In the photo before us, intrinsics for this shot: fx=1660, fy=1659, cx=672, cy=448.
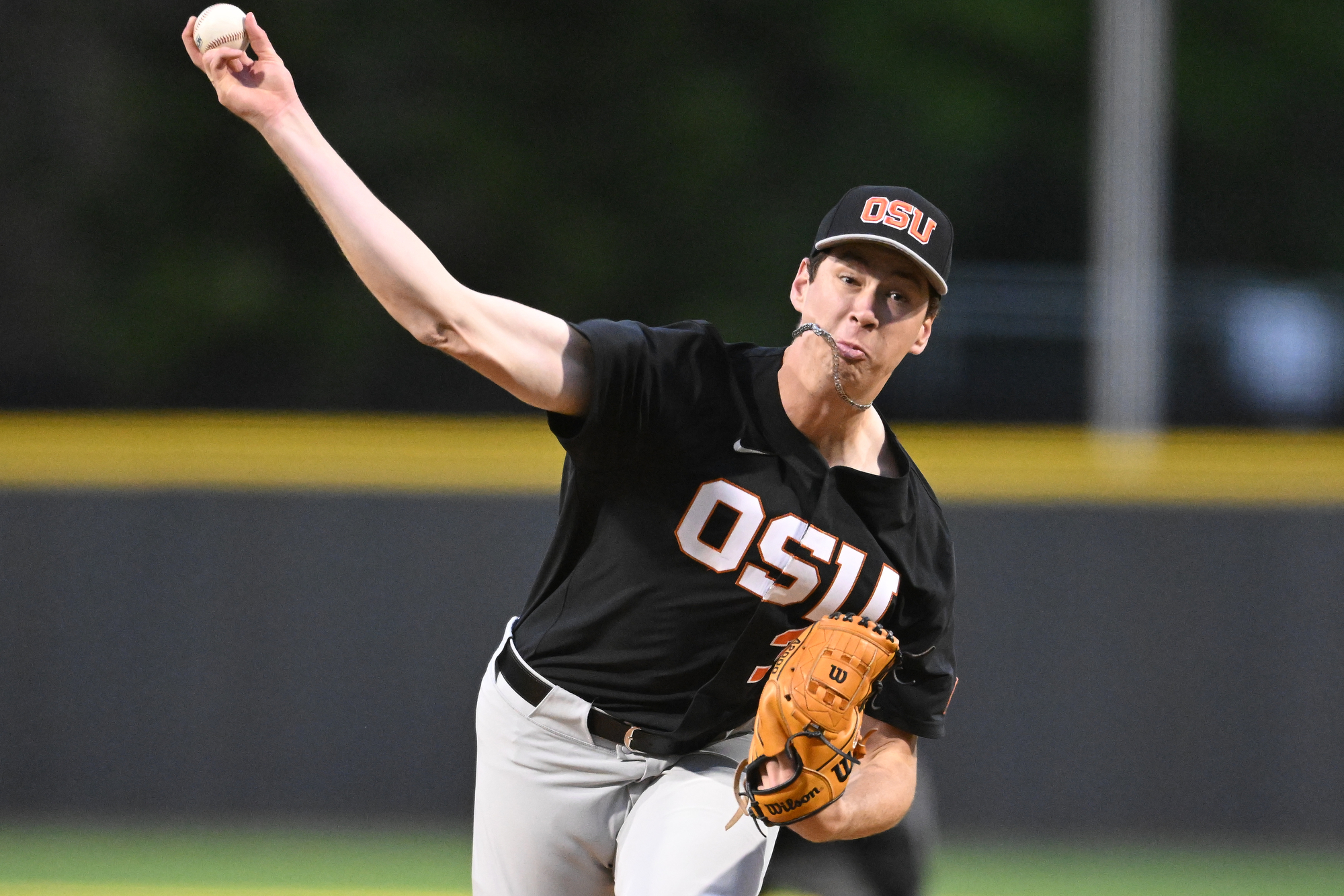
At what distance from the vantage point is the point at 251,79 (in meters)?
2.67

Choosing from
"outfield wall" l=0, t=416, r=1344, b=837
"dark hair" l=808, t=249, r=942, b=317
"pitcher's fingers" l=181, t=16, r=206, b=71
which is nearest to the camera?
"pitcher's fingers" l=181, t=16, r=206, b=71

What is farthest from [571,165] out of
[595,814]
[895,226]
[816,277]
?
[595,814]

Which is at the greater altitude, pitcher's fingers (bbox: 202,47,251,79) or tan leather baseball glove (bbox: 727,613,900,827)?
pitcher's fingers (bbox: 202,47,251,79)

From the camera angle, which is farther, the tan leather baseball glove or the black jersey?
the black jersey

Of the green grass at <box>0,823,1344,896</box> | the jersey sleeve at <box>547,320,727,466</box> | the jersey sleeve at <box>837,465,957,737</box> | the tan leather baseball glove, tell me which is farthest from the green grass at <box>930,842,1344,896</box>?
the jersey sleeve at <box>547,320,727,466</box>

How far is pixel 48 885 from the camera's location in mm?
5898

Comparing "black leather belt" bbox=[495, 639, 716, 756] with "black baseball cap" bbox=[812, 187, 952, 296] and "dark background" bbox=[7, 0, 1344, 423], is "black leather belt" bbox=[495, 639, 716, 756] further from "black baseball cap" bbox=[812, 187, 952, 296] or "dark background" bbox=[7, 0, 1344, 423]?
"dark background" bbox=[7, 0, 1344, 423]

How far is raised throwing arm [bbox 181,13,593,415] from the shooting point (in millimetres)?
2584

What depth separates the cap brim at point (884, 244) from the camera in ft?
10.5

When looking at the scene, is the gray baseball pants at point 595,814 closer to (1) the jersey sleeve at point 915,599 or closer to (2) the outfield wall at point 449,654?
(1) the jersey sleeve at point 915,599

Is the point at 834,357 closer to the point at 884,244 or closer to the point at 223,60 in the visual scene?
the point at 884,244

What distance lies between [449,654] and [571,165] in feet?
14.0

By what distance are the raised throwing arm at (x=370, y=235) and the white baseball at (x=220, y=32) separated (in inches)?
0.4

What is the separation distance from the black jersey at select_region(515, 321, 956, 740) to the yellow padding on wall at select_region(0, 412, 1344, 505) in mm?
3438
